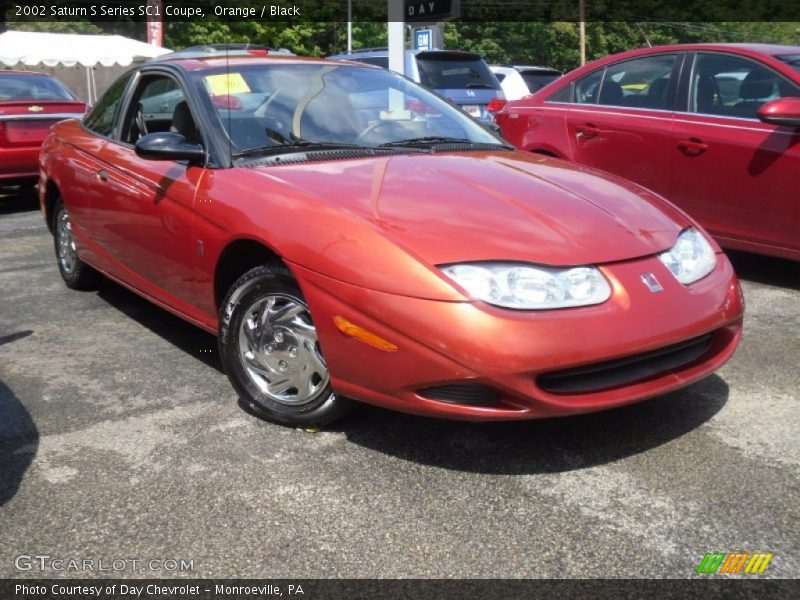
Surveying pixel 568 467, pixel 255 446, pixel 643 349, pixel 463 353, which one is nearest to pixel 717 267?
pixel 643 349

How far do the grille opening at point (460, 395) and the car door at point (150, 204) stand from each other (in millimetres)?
1345

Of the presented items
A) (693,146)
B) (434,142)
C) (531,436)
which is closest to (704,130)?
(693,146)

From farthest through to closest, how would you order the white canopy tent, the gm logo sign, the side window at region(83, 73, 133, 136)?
the white canopy tent, the side window at region(83, 73, 133, 136), the gm logo sign

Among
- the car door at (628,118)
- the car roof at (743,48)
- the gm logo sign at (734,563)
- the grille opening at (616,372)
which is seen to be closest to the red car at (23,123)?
the car door at (628,118)

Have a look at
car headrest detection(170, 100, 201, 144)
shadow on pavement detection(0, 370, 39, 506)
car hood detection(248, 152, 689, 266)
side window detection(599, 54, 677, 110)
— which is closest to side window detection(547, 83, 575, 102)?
side window detection(599, 54, 677, 110)

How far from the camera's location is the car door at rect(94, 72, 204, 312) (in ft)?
12.2

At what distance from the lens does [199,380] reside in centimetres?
386

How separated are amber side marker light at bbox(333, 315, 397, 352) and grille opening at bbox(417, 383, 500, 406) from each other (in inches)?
7.0

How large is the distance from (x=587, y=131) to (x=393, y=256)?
3.67m

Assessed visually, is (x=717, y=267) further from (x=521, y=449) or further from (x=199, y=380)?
(x=199, y=380)

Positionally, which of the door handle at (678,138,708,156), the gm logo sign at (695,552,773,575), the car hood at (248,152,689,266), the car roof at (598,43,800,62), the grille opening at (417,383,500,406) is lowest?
the gm logo sign at (695,552,773,575)

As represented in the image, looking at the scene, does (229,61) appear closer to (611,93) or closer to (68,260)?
(68,260)

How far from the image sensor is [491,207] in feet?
10.2

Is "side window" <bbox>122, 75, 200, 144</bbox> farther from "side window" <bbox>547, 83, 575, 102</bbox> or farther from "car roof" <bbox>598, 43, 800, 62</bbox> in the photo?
"car roof" <bbox>598, 43, 800, 62</bbox>
